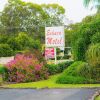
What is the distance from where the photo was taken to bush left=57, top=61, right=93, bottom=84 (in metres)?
26.9

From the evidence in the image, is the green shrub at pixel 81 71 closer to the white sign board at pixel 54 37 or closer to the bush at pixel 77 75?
the bush at pixel 77 75

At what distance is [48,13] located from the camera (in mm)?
91938

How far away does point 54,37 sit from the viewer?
1513 inches

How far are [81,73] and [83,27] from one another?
7367 mm

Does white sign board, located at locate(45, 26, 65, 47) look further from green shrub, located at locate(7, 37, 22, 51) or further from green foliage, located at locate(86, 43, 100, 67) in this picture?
green shrub, located at locate(7, 37, 22, 51)

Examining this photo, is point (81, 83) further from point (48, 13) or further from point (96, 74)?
point (48, 13)

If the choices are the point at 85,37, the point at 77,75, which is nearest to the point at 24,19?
the point at 85,37

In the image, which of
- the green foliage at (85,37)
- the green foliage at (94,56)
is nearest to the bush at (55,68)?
the green foliage at (85,37)

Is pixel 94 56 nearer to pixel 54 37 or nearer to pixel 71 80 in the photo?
pixel 71 80

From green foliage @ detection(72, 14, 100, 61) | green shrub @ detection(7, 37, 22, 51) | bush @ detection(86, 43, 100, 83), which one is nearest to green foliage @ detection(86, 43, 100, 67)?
bush @ detection(86, 43, 100, 83)

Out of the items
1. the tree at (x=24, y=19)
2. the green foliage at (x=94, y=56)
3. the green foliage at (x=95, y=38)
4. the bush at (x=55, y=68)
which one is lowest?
the bush at (x=55, y=68)

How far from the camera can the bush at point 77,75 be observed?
26891 millimetres

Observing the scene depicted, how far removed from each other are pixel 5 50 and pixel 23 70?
2821 cm

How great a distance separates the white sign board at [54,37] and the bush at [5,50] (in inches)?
693
